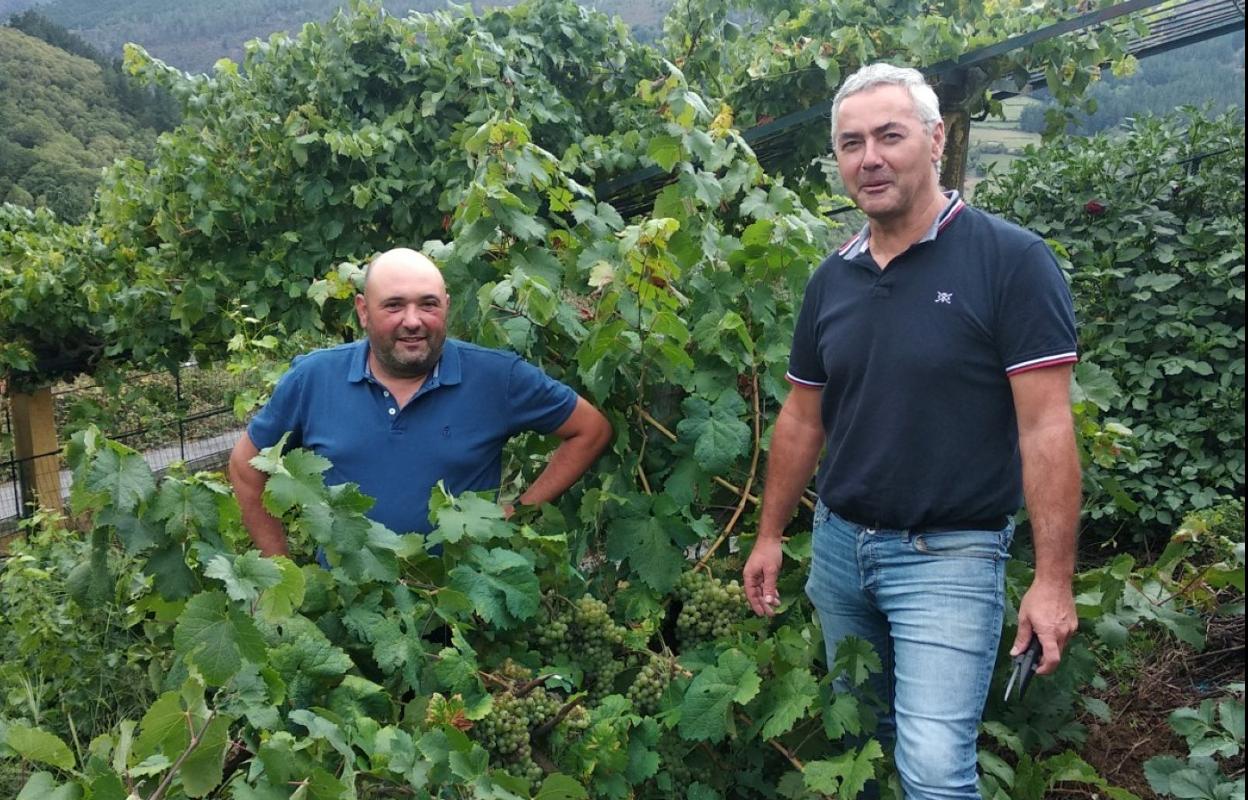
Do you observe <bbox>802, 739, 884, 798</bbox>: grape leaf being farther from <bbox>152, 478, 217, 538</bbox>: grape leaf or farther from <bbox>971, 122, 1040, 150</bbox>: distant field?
<bbox>971, 122, 1040, 150</bbox>: distant field

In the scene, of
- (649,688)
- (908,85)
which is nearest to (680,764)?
(649,688)

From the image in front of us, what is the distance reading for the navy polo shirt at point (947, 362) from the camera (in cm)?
212

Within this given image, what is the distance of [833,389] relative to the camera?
2.46m

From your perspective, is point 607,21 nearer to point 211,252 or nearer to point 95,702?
point 211,252

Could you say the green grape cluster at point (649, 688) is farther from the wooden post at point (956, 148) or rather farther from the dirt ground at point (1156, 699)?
the wooden post at point (956, 148)

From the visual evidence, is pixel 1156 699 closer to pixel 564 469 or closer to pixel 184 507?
pixel 564 469

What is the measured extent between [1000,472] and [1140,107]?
484 cm

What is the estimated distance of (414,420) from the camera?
3.06m

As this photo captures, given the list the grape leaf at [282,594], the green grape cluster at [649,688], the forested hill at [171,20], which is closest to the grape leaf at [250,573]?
the grape leaf at [282,594]

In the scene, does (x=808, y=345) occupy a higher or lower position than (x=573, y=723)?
higher

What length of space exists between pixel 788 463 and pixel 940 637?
24.3 inches

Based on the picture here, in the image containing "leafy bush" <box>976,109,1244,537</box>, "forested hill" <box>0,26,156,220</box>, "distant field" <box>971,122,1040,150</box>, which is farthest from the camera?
"forested hill" <box>0,26,156,220</box>

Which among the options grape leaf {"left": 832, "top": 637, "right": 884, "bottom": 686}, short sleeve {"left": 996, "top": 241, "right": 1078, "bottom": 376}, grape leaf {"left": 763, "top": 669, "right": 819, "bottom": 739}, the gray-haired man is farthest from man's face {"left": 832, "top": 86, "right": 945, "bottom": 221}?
grape leaf {"left": 763, "top": 669, "right": 819, "bottom": 739}

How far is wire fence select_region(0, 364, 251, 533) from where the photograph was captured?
362 inches
